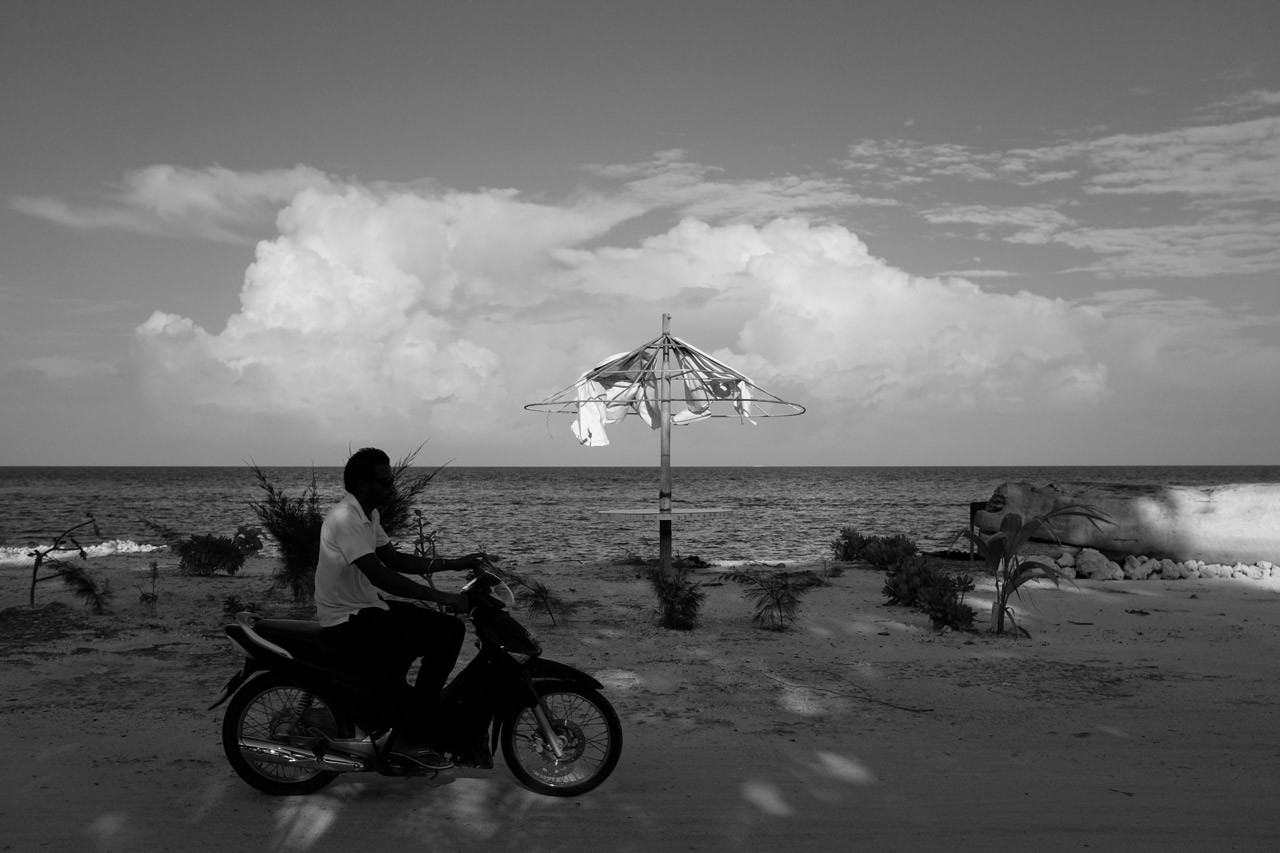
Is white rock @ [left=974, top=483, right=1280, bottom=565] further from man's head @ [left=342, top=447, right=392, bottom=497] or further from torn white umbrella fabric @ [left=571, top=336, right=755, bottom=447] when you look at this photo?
man's head @ [left=342, top=447, right=392, bottom=497]

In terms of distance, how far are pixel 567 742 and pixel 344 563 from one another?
1.31 meters

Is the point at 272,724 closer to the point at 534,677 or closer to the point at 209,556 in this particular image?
the point at 534,677

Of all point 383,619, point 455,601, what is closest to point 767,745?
point 455,601

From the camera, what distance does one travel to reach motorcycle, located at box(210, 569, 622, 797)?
13.8ft

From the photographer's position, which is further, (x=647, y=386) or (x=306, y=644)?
(x=647, y=386)

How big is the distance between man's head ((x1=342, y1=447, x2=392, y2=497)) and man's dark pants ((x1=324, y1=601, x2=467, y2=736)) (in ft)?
1.80

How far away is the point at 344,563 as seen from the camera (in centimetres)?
422

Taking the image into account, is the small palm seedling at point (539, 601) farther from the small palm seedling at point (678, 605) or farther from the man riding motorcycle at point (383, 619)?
the man riding motorcycle at point (383, 619)

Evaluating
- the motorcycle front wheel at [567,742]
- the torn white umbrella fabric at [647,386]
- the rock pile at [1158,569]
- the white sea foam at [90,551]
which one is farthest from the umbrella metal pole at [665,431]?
the white sea foam at [90,551]

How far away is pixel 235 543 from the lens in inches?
488

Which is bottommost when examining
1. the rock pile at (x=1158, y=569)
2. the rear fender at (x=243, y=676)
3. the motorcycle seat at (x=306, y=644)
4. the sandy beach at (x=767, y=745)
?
the sandy beach at (x=767, y=745)

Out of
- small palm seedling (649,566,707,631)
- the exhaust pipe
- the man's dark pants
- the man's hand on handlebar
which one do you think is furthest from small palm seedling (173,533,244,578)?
the man's hand on handlebar

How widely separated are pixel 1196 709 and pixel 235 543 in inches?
430

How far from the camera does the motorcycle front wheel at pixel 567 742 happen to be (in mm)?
4340
